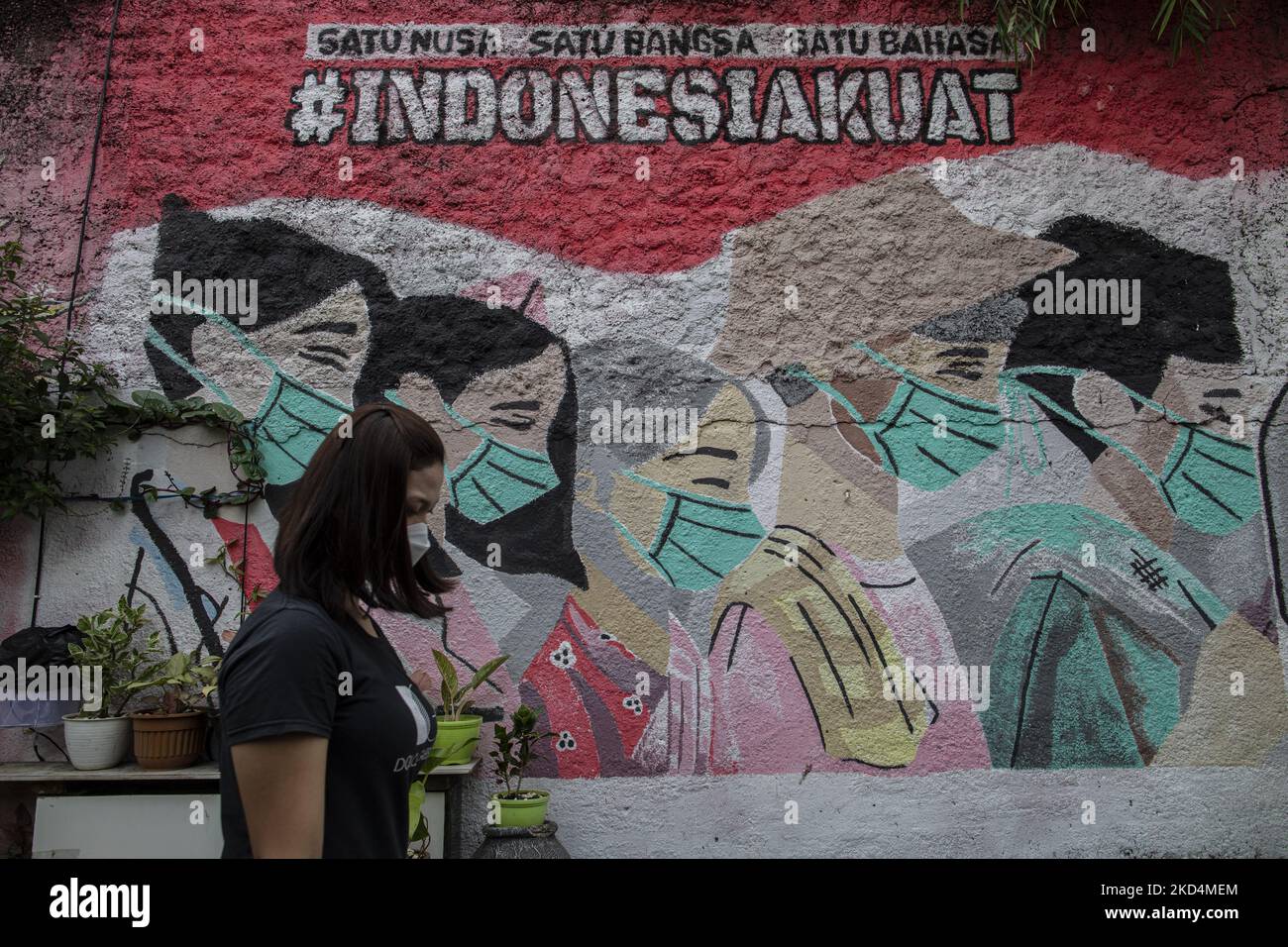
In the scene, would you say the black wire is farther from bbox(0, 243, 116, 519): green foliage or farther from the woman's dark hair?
the woman's dark hair

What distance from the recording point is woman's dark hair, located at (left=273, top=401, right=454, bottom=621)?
1.61m

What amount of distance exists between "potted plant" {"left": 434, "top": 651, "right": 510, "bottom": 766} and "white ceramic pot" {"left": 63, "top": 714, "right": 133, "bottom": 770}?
48.7 inches

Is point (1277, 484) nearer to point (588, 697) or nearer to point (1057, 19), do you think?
point (1057, 19)

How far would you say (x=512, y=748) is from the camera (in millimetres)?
3932

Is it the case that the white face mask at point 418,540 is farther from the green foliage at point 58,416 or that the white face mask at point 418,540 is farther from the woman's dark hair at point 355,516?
the green foliage at point 58,416

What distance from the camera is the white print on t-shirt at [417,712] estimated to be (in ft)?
5.46

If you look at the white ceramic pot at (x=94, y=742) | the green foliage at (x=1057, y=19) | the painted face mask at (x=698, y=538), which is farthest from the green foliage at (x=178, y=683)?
the green foliage at (x=1057, y=19)

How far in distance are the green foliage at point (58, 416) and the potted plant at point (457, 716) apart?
1.19m

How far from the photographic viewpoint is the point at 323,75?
4320mm

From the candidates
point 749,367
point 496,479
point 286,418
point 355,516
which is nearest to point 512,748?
point 496,479

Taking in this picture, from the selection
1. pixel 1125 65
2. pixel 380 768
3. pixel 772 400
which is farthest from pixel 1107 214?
pixel 380 768

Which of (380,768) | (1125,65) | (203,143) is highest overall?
(1125,65)

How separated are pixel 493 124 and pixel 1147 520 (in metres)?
3.39
